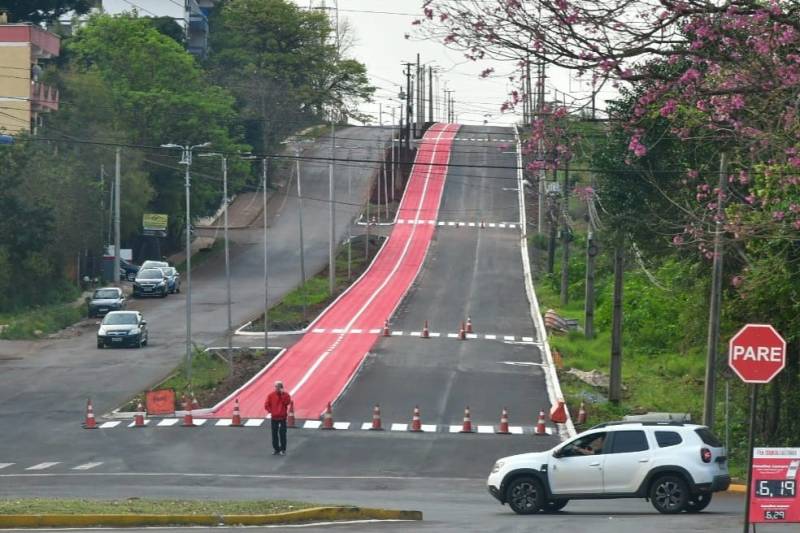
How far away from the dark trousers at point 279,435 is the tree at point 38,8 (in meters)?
65.7

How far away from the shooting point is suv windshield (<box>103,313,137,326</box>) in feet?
195

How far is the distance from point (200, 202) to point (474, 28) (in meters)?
79.3

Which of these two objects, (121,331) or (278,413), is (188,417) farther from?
(121,331)

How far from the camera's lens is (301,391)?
48.4 metres

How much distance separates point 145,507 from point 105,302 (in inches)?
1928

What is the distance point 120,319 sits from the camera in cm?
5956

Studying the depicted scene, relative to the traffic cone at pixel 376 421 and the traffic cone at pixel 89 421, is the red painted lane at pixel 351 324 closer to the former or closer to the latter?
the traffic cone at pixel 376 421

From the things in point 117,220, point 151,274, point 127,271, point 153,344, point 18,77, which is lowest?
point 153,344

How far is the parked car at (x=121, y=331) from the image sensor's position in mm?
58844

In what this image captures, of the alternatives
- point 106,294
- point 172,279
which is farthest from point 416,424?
point 172,279

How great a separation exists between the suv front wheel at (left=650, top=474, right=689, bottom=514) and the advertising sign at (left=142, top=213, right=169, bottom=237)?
65.9 meters

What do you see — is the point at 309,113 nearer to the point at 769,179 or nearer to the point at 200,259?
the point at 200,259

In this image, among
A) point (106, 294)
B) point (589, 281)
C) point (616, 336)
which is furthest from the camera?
point (106, 294)

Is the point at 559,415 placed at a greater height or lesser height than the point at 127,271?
greater
